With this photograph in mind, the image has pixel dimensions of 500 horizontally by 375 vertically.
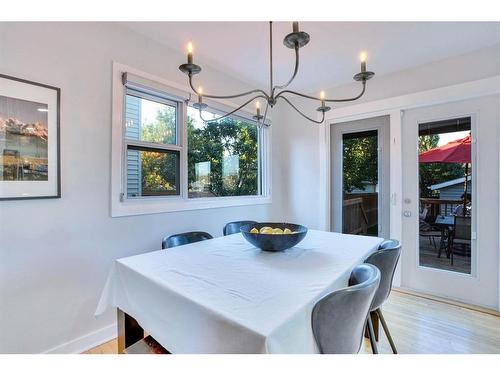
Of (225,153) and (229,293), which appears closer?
(229,293)

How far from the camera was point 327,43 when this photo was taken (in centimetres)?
226

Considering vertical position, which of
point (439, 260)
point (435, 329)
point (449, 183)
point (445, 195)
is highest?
point (449, 183)

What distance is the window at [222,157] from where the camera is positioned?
8.62ft

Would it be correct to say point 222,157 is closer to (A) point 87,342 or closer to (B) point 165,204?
(B) point 165,204

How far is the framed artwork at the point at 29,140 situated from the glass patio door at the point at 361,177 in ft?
9.63

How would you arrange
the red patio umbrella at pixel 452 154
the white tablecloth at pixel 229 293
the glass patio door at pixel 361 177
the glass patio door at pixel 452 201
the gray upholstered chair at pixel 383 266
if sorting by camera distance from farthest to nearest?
1. the glass patio door at pixel 361 177
2. the red patio umbrella at pixel 452 154
3. the glass patio door at pixel 452 201
4. the gray upholstered chair at pixel 383 266
5. the white tablecloth at pixel 229 293

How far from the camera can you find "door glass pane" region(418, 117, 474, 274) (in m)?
2.49

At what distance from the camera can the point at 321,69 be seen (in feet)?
9.06

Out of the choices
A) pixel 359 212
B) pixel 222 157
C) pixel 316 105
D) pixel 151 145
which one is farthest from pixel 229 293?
pixel 316 105

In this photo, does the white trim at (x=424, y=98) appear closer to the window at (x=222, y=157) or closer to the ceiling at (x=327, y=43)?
the ceiling at (x=327, y=43)

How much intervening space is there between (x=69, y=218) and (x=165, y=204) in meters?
0.72

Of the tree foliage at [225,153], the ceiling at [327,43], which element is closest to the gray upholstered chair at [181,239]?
the tree foliage at [225,153]

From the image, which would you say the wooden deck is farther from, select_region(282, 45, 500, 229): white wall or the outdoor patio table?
select_region(282, 45, 500, 229): white wall
